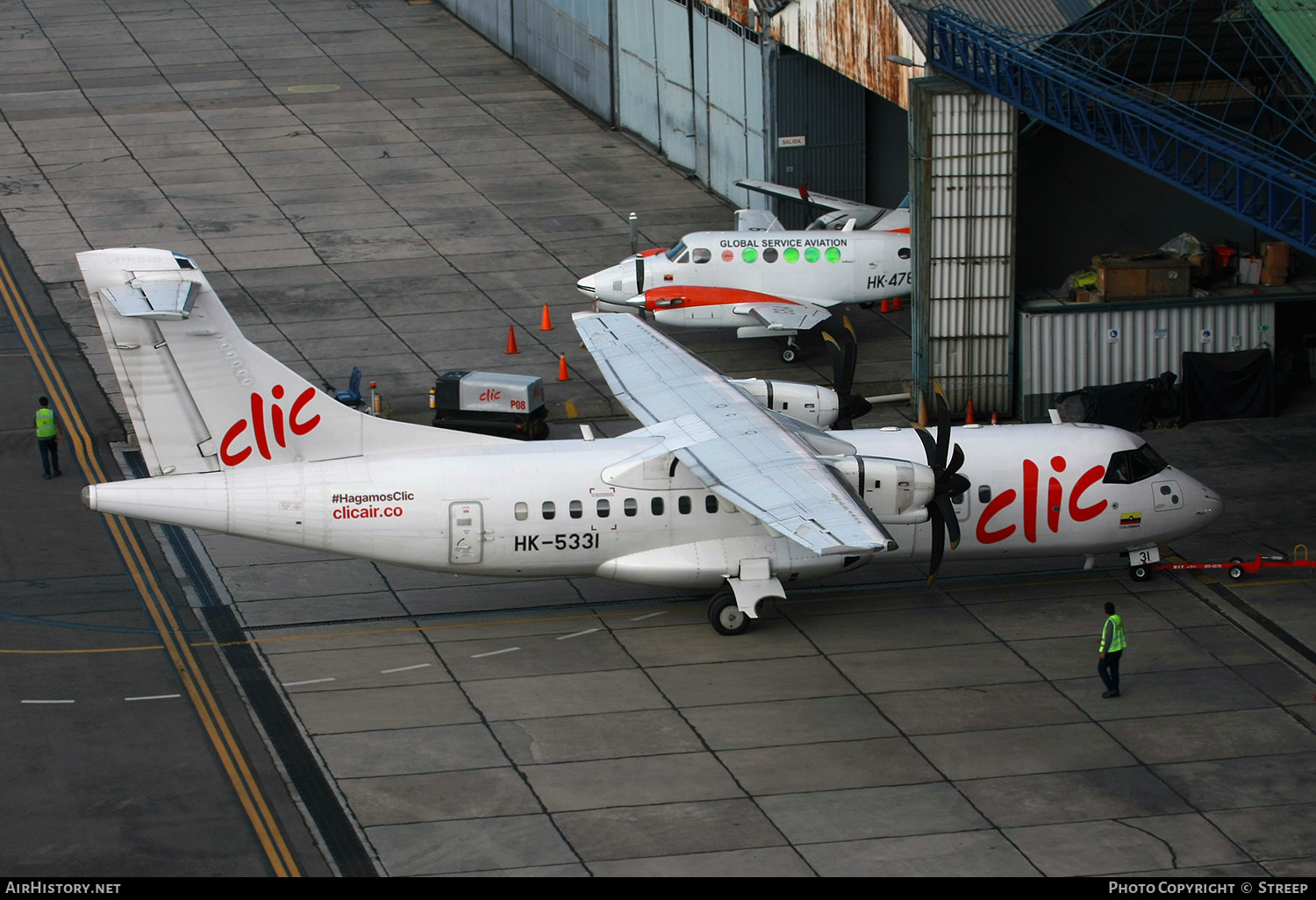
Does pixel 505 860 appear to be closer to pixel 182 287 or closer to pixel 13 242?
pixel 182 287

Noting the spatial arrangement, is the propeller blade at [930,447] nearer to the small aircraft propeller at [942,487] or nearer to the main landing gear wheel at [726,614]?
the small aircraft propeller at [942,487]

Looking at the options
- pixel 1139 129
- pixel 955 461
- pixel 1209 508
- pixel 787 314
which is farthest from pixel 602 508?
pixel 787 314

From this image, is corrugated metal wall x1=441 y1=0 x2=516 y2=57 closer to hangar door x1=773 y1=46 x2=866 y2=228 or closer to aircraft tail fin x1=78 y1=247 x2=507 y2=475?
hangar door x1=773 y1=46 x2=866 y2=228

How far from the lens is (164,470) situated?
29109 mm

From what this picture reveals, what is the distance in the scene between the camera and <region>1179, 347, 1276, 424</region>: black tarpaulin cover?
41.5 meters

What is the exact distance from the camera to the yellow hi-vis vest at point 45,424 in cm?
3716

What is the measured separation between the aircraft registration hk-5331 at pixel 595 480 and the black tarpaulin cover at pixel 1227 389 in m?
9.43

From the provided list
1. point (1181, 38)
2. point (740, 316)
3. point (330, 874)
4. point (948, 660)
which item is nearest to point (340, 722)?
point (330, 874)

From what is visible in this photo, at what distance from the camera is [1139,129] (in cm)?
3716

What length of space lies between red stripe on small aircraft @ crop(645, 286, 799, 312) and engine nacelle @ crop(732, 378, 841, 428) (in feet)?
41.7

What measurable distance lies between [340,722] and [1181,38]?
2420cm

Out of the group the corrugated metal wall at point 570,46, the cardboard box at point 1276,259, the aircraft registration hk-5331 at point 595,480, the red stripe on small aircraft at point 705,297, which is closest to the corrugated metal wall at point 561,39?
the corrugated metal wall at point 570,46

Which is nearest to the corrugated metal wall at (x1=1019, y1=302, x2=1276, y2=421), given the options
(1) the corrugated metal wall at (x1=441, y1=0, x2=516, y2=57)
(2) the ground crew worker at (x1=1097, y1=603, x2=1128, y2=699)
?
(2) the ground crew worker at (x1=1097, y1=603, x2=1128, y2=699)

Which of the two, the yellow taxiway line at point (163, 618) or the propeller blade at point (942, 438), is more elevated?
the propeller blade at point (942, 438)
